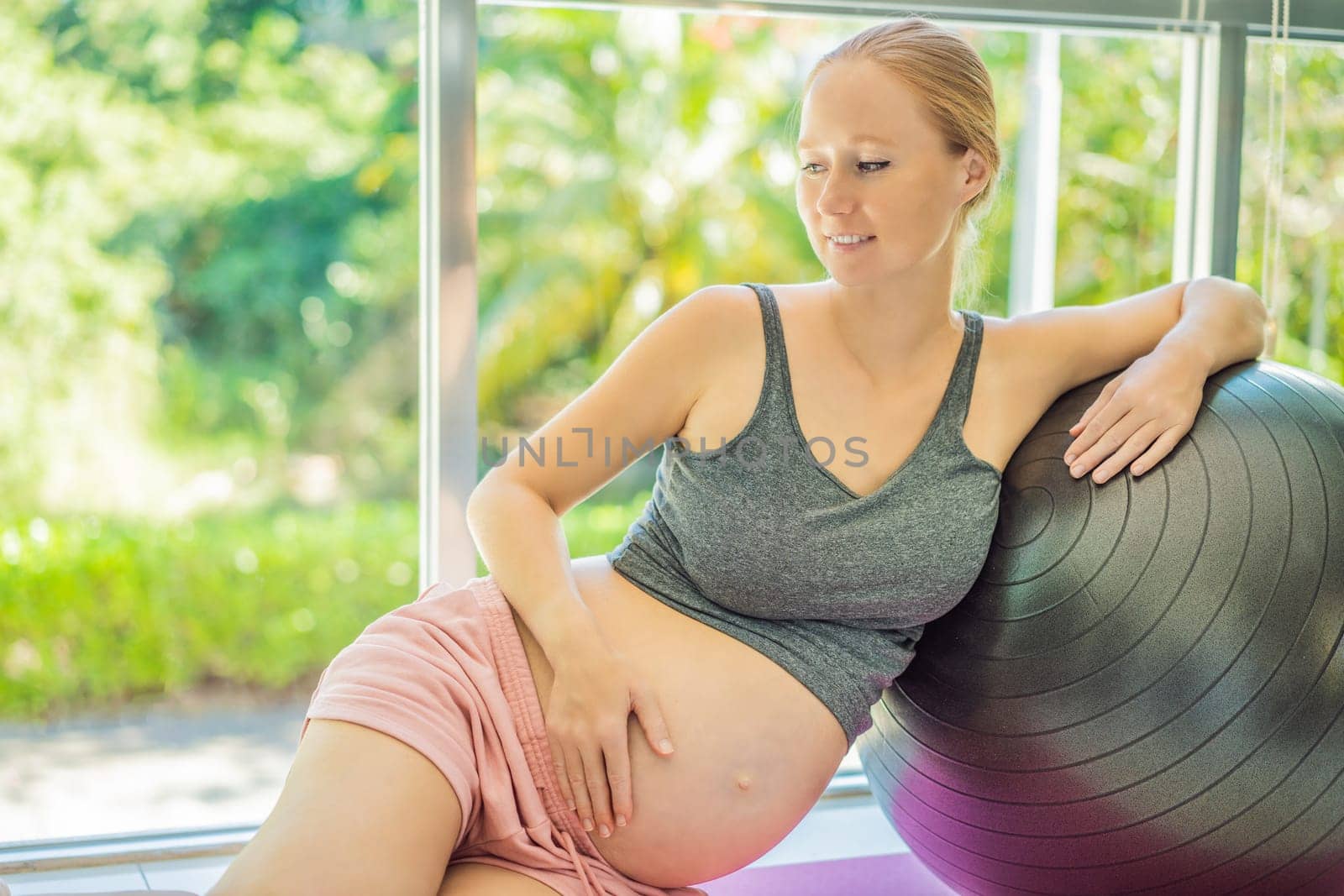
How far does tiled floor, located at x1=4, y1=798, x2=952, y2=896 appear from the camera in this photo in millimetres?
1855

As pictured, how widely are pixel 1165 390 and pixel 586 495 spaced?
793 millimetres

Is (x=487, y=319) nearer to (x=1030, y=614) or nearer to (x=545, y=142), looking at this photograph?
(x=545, y=142)

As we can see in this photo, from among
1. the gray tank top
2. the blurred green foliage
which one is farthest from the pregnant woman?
the blurred green foliage

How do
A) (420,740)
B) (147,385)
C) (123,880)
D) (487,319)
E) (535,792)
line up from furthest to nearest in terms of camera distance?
(487,319), (147,385), (123,880), (535,792), (420,740)

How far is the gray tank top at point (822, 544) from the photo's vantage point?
4.72 feet

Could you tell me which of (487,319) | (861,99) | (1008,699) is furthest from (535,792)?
(487,319)

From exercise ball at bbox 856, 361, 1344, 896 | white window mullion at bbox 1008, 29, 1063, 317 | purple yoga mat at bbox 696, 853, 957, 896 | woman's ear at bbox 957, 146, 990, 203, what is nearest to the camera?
exercise ball at bbox 856, 361, 1344, 896

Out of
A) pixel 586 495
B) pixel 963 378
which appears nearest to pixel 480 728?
pixel 586 495

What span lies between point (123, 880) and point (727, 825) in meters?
1.16

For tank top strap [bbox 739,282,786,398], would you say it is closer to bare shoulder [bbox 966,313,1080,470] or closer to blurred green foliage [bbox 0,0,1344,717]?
bare shoulder [bbox 966,313,1080,470]

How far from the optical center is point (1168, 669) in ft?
4.21

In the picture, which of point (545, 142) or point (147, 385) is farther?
point (545, 142)

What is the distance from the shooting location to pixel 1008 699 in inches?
54.7

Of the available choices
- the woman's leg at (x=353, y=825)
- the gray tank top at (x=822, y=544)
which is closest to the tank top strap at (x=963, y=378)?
the gray tank top at (x=822, y=544)
